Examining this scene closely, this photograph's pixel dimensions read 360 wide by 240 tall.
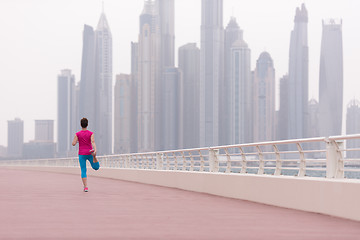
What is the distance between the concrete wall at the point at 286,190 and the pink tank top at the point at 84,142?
3235 mm

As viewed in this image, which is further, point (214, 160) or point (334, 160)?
point (214, 160)

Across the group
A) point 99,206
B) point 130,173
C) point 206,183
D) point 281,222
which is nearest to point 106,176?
point 130,173

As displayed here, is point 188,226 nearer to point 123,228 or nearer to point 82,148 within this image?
point 123,228

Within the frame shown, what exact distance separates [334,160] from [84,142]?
7.80m

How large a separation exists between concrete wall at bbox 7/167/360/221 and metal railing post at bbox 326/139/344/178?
0.74ft

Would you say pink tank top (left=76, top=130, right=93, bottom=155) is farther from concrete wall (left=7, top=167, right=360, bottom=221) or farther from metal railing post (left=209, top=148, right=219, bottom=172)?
metal railing post (left=209, top=148, right=219, bottom=172)

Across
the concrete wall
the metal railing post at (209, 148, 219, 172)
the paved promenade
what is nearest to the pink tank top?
the concrete wall

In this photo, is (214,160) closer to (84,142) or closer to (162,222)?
(84,142)

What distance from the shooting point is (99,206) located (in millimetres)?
13141

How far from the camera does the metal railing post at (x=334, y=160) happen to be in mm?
12039

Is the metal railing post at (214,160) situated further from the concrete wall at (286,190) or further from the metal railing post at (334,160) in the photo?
→ the metal railing post at (334,160)

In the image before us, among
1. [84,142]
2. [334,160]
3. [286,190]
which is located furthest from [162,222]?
[84,142]

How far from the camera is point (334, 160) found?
12.2 m

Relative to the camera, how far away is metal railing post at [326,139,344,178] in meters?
12.0
